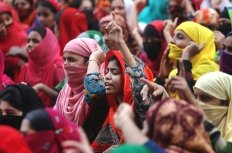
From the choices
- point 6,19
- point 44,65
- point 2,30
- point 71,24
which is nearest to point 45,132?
point 44,65

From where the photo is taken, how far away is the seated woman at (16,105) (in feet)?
19.0

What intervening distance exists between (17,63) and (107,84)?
9.99 feet

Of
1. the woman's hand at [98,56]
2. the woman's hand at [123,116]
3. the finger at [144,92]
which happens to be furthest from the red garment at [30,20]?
the woman's hand at [123,116]

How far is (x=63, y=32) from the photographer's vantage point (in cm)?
1104

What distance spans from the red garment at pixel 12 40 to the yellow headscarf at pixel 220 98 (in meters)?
3.66

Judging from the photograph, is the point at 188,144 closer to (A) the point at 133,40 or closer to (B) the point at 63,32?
(A) the point at 133,40

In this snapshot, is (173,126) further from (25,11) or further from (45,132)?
(25,11)

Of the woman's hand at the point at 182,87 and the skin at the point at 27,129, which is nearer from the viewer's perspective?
the skin at the point at 27,129

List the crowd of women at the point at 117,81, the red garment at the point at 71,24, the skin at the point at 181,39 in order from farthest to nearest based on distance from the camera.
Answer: the red garment at the point at 71,24, the skin at the point at 181,39, the crowd of women at the point at 117,81

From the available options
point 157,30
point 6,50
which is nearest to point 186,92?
point 157,30

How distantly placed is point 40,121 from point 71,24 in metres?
6.13

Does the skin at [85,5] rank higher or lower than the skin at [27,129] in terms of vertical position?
lower

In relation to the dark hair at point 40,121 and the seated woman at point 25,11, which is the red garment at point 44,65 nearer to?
the seated woman at point 25,11

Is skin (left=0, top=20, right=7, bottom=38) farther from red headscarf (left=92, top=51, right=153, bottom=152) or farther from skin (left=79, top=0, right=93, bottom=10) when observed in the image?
red headscarf (left=92, top=51, right=153, bottom=152)
